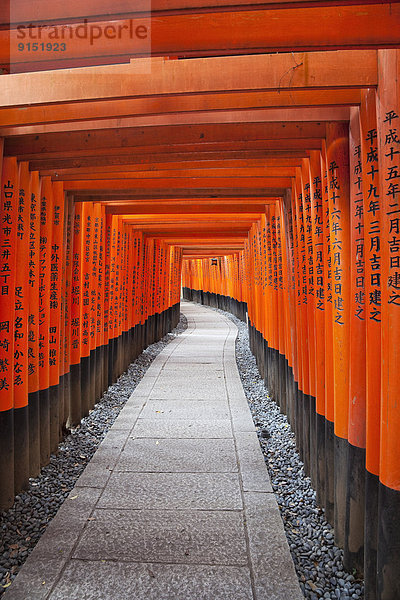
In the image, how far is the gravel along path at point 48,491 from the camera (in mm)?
3123

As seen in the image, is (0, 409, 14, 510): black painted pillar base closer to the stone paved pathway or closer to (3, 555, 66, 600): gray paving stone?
the stone paved pathway

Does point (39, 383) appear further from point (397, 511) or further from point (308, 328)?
point (397, 511)

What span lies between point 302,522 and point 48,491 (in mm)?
2196

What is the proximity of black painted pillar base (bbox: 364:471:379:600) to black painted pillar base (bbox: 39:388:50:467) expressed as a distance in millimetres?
3201

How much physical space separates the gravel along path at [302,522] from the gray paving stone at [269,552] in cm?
10

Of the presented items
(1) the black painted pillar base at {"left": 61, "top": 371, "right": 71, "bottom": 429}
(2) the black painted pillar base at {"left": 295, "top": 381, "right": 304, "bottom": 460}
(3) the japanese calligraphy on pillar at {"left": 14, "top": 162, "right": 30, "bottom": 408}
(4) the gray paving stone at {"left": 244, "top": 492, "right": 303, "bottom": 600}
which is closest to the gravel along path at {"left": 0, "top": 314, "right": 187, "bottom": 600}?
(1) the black painted pillar base at {"left": 61, "top": 371, "right": 71, "bottom": 429}

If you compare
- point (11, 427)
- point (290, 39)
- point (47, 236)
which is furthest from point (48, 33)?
point (11, 427)

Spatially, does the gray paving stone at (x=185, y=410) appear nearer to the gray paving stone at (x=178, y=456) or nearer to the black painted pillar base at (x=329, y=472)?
the gray paving stone at (x=178, y=456)

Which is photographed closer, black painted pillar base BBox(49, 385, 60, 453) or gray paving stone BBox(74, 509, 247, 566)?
gray paving stone BBox(74, 509, 247, 566)

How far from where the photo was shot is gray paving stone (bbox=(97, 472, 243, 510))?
12.0 ft

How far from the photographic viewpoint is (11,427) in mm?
3605

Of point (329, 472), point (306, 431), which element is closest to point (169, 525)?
point (329, 472)

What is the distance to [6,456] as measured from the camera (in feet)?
11.8

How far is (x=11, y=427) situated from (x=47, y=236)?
6.26 ft
